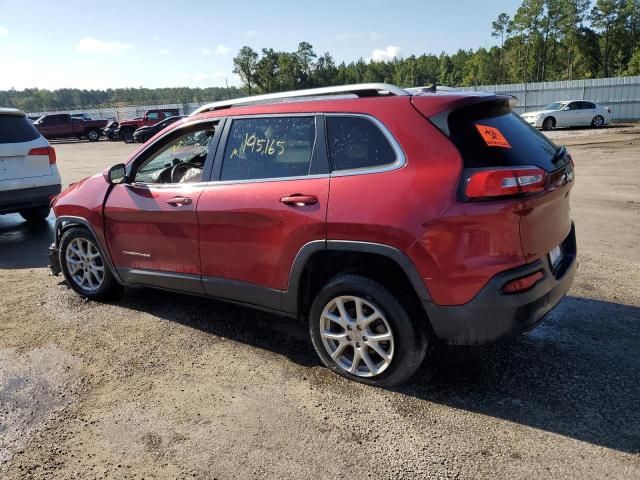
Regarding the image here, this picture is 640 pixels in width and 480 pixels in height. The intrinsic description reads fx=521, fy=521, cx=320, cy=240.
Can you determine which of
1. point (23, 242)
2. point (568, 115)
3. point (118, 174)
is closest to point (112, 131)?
point (568, 115)

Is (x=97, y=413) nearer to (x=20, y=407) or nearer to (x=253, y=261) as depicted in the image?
(x=20, y=407)

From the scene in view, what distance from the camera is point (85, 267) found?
4984mm

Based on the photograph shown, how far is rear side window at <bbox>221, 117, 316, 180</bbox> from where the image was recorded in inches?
135

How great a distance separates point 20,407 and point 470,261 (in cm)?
294

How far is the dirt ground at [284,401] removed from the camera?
2686 mm

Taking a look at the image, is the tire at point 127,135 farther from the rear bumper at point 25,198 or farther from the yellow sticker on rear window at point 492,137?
the yellow sticker on rear window at point 492,137

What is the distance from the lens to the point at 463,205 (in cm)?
277

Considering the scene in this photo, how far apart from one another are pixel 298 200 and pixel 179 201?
3.81ft

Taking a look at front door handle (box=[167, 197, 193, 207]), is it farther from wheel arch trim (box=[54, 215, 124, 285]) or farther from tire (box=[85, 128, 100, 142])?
tire (box=[85, 128, 100, 142])

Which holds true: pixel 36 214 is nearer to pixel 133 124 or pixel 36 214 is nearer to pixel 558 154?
pixel 558 154

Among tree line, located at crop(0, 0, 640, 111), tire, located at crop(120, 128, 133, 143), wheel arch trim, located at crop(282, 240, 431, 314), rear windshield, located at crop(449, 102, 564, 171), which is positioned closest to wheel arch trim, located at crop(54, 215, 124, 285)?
wheel arch trim, located at crop(282, 240, 431, 314)

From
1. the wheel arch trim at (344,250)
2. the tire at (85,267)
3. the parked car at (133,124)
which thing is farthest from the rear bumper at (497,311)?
the parked car at (133,124)

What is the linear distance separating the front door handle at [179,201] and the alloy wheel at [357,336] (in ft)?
4.52

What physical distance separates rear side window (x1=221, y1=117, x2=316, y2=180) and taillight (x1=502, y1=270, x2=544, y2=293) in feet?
4.63
